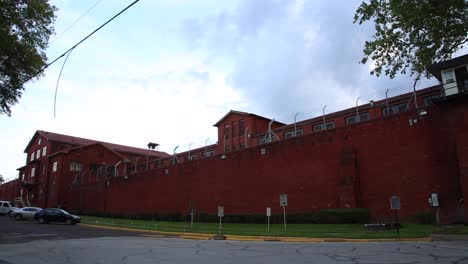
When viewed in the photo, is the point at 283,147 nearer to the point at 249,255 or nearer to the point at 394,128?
the point at 394,128

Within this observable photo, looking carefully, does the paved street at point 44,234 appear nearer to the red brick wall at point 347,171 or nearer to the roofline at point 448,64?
the red brick wall at point 347,171

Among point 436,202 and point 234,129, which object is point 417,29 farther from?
point 234,129

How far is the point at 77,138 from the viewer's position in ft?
264

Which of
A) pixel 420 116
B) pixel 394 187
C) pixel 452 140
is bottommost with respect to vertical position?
pixel 394 187

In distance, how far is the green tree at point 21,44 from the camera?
1944 cm

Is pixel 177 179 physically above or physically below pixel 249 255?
above

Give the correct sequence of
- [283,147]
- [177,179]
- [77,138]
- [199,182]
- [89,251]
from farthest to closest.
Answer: [77,138]
[177,179]
[199,182]
[283,147]
[89,251]

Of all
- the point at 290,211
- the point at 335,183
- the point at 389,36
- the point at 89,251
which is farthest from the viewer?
the point at 290,211

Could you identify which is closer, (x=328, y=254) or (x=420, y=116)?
(x=328, y=254)

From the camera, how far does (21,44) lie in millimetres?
20266

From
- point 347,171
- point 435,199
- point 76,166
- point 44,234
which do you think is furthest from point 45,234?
point 76,166

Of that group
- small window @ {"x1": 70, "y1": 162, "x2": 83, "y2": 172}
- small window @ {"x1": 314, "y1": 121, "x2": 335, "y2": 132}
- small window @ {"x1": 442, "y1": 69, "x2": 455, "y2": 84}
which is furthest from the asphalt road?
small window @ {"x1": 70, "y1": 162, "x2": 83, "y2": 172}

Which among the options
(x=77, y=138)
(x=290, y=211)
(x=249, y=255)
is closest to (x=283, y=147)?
(x=290, y=211)

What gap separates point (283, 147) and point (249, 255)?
2148cm
